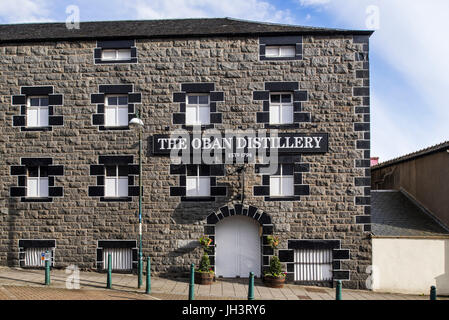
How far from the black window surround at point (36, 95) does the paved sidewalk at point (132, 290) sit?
558 cm

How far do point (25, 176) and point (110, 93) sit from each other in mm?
4655

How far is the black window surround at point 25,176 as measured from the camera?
42.8ft

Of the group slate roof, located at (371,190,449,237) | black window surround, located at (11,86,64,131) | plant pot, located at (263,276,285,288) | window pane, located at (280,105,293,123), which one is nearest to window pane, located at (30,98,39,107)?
black window surround, located at (11,86,64,131)

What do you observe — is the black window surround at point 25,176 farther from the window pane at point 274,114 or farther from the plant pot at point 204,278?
the window pane at point 274,114

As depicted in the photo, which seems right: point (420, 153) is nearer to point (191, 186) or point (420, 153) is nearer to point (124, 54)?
point (191, 186)

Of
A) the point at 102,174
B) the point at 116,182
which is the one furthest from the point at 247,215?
the point at 102,174

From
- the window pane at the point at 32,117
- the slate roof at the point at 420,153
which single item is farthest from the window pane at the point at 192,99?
the slate roof at the point at 420,153

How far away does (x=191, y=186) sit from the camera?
1295cm

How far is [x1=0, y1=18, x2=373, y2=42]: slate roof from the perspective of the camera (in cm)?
1302

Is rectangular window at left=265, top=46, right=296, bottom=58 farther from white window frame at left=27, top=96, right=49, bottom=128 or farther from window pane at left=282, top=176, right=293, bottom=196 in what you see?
white window frame at left=27, top=96, right=49, bottom=128

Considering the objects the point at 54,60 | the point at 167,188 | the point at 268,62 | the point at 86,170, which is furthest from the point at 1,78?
the point at 268,62

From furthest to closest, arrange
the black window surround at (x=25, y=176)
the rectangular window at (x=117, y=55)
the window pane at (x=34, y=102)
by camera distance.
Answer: the window pane at (x=34, y=102) → the rectangular window at (x=117, y=55) → the black window surround at (x=25, y=176)

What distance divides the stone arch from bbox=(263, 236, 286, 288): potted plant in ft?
1.04

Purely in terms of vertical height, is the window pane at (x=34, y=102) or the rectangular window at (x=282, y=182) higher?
the window pane at (x=34, y=102)
